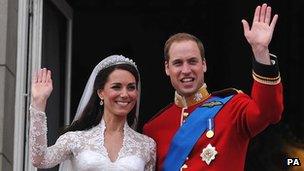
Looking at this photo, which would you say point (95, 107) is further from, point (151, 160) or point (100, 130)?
point (151, 160)

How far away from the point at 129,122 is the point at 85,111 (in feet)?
0.77

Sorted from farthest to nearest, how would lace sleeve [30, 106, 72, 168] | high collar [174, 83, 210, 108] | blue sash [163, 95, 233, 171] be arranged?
high collar [174, 83, 210, 108]
blue sash [163, 95, 233, 171]
lace sleeve [30, 106, 72, 168]

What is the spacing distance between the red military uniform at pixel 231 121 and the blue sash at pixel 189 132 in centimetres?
3

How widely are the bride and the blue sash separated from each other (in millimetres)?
127

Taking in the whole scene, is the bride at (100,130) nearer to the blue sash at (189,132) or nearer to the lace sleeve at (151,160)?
the lace sleeve at (151,160)

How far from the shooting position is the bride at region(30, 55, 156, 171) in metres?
3.10

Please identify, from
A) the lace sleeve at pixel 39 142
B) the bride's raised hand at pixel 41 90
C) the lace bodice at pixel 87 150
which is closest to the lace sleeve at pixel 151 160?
the lace bodice at pixel 87 150

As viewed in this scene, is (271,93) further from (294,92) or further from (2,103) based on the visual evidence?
(294,92)

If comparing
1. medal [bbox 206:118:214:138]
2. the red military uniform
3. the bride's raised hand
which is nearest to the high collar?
the red military uniform

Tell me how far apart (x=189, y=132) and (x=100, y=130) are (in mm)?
425

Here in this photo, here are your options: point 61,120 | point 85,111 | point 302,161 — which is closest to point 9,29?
point 85,111

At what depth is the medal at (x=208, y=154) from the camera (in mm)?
3080

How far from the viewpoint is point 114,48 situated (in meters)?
6.61

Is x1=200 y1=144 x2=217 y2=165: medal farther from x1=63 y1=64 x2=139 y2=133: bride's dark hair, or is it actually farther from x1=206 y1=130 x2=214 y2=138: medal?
x1=63 y1=64 x2=139 y2=133: bride's dark hair
